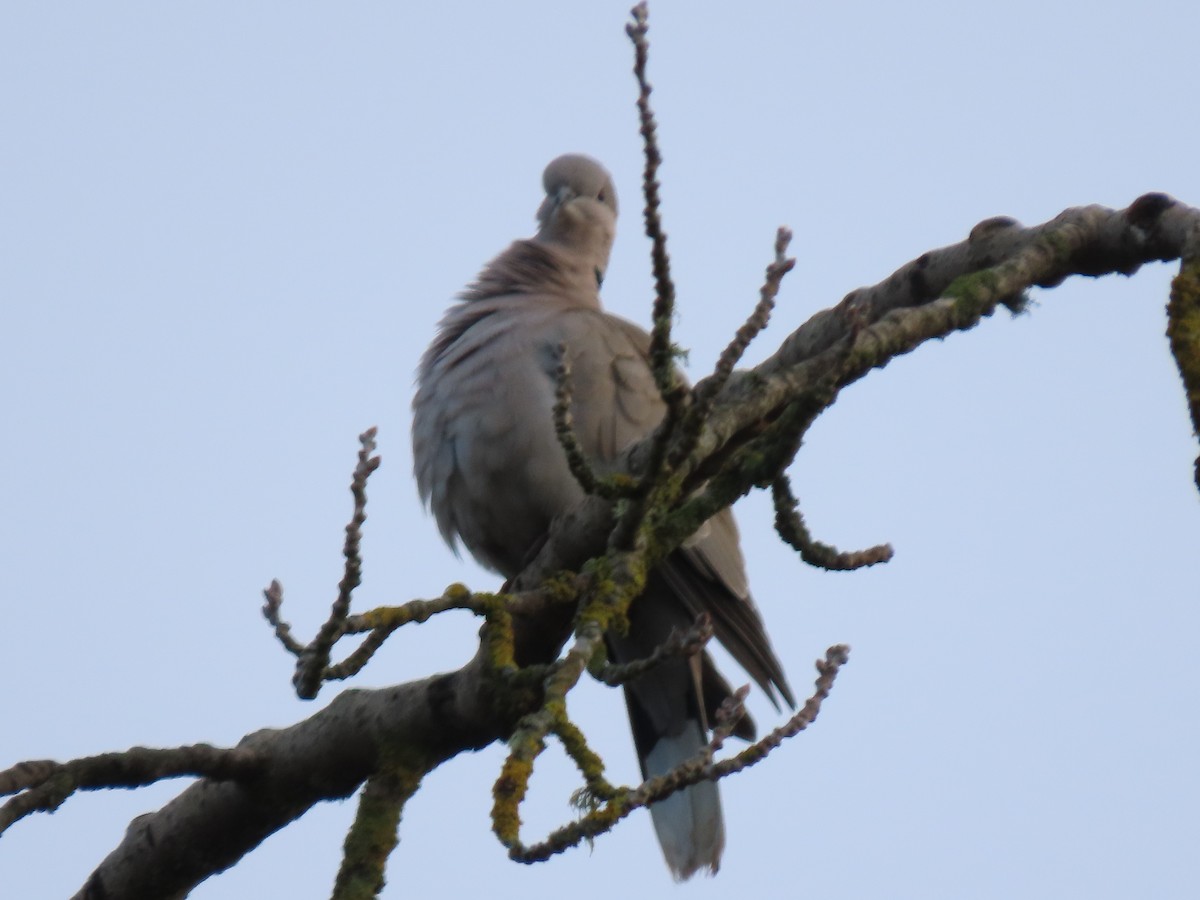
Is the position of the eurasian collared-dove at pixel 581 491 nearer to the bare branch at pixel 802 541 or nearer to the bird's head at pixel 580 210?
the bird's head at pixel 580 210

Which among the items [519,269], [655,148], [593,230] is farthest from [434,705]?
[593,230]

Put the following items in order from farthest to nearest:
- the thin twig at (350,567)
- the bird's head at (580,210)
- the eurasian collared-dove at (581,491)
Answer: the bird's head at (580,210), the eurasian collared-dove at (581,491), the thin twig at (350,567)

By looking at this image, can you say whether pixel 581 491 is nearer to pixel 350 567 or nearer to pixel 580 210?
pixel 580 210

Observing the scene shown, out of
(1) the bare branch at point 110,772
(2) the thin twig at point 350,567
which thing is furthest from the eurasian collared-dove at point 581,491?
(2) the thin twig at point 350,567

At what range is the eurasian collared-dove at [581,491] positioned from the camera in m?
3.79

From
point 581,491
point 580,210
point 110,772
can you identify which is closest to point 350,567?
point 110,772

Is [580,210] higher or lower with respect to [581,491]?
higher

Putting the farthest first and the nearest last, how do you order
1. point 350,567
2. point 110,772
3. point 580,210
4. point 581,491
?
point 580,210 < point 581,491 < point 110,772 < point 350,567

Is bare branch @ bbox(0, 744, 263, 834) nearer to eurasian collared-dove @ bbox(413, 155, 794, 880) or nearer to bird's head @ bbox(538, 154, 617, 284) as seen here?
eurasian collared-dove @ bbox(413, 155, 794, 880)

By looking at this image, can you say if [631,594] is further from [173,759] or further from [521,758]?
[173,759]

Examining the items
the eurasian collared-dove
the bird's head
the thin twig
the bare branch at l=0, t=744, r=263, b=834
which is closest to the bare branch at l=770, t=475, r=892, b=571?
the thin twig

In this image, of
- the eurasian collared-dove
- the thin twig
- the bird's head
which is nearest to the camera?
the thin twig

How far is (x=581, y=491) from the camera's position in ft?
12.8

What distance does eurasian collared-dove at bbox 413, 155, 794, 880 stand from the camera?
379 cm
